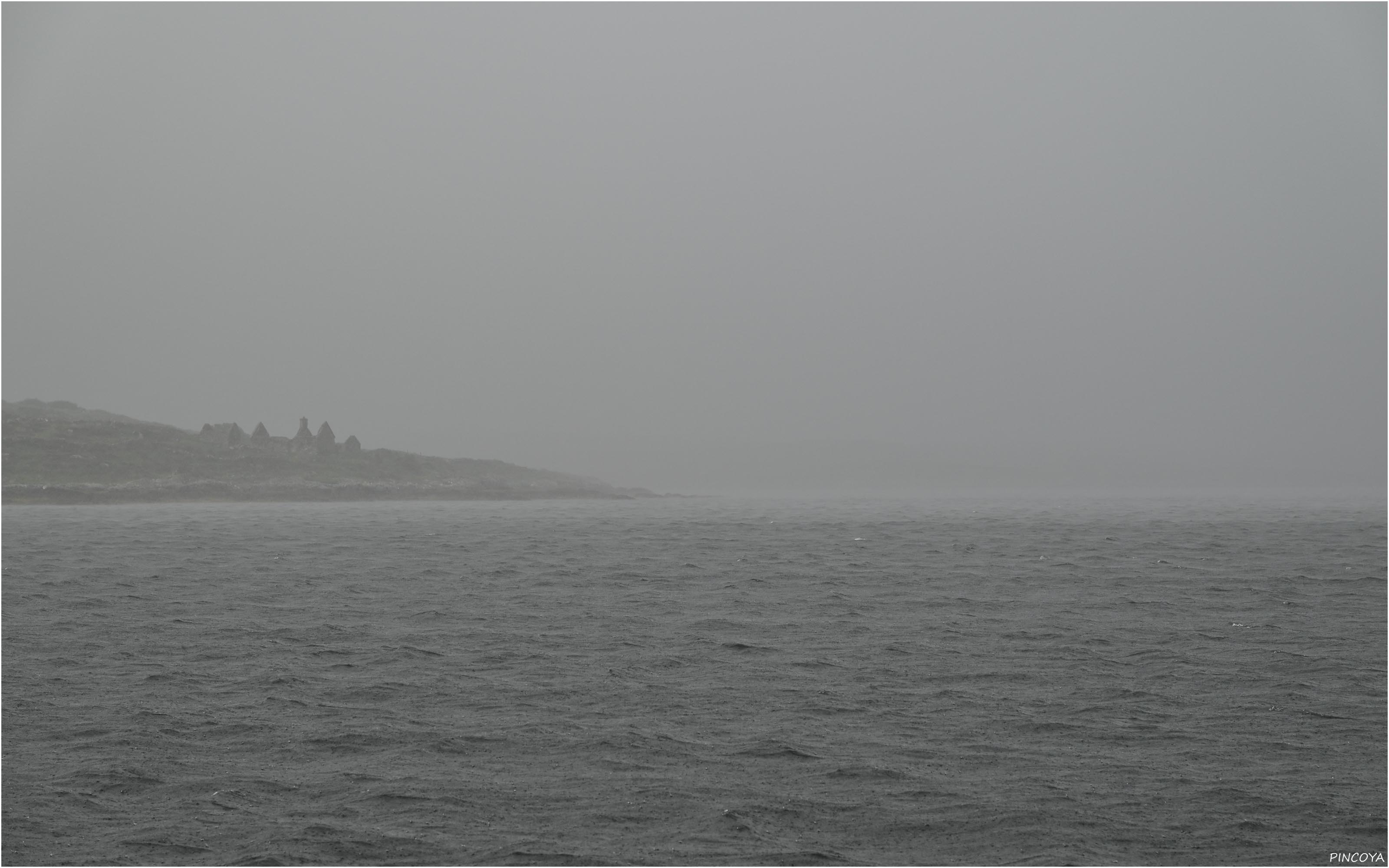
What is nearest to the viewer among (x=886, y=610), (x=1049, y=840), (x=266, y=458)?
(x=1049, y=840)

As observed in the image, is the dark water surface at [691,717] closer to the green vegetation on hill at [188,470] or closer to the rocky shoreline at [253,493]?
the rocky shoreline at [253,493]

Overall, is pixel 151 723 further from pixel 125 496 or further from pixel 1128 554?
pixel 125 496

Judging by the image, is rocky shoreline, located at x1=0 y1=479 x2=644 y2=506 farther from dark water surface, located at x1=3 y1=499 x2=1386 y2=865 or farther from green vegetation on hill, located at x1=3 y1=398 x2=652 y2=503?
dark water surface, located at x1=3 y1=499 x2=1386 y2=865

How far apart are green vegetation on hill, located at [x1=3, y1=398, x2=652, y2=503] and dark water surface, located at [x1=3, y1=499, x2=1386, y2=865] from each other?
112m

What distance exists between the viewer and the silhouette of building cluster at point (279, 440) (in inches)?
7382

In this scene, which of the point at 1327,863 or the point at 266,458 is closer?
the point at 1327,863

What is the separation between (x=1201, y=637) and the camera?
104 feet

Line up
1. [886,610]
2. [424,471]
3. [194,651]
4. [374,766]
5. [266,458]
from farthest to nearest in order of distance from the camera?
Result: [424,471], [266,458], [886,610], [194,651], [374,766]

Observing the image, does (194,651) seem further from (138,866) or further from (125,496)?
(125,496)

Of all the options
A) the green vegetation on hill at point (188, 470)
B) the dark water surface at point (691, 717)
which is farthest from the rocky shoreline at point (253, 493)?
the dark water surface at point (691, 717)

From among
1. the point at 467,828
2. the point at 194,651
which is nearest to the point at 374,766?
the point at 467,828

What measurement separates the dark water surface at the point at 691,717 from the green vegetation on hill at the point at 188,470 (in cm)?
11179

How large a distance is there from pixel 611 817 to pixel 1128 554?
5345cm

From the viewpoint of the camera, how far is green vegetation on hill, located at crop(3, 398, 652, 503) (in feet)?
500
